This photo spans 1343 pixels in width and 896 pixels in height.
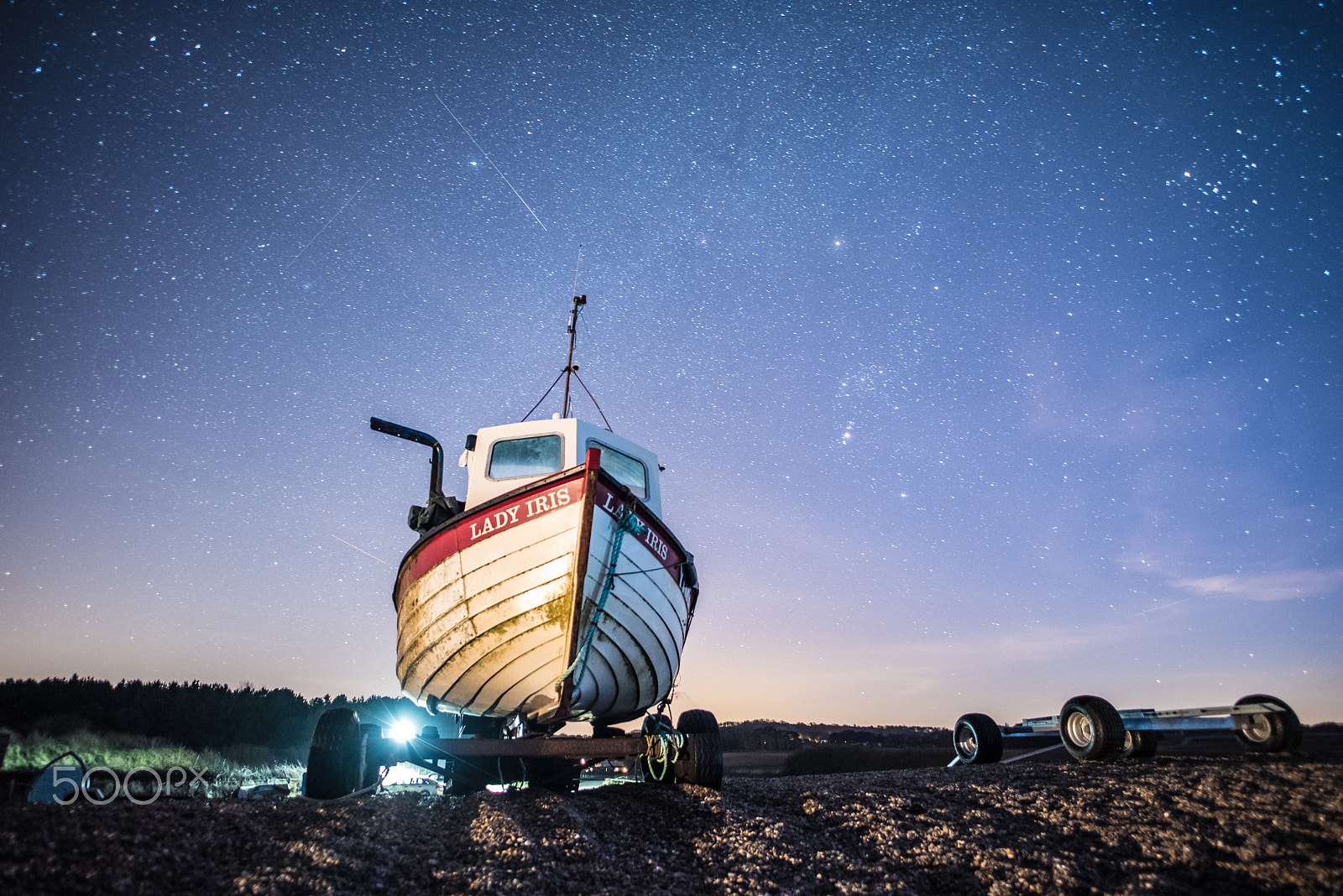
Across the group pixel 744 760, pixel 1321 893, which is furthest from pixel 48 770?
pixel 744 760

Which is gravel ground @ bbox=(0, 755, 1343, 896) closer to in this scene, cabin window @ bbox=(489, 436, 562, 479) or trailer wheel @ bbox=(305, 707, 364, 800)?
trailer wheel @ bbox=(305, 707, 364, 800)

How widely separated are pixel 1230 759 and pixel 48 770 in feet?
40.9

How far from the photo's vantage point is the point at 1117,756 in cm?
775

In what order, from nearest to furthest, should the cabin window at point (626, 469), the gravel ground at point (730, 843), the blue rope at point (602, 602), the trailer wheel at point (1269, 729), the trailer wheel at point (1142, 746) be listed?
the gravel ground at point (730, 843)
the blue rope at point (602, 602)
the trailer wheel at point (1269, 729)
the trailer wheel at point (1142, 746)
the cabin window at point (626, 469)

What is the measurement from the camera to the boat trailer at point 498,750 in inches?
228

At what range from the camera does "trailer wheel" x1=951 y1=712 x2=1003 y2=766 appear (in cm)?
925

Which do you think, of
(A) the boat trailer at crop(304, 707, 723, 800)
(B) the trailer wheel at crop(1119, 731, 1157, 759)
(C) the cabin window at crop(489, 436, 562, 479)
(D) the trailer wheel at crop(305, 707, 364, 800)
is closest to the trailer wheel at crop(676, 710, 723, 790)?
(A) the boat trailer at crop(304, 707, 723, 800)

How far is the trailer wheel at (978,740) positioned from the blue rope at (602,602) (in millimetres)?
6171

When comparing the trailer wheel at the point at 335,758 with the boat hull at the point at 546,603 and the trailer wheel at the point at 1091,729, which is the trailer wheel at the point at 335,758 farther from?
the trailer wheel at the point at 1091,729

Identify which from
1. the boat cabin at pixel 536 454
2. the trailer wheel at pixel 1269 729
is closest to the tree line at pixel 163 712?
the boat cabin at pixel 536 454

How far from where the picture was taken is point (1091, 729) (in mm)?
7934

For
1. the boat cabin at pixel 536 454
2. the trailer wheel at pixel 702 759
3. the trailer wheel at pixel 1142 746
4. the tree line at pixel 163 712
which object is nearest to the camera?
the trailer wheel at pixel 702 759

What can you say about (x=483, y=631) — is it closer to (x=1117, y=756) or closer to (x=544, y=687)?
(x=544, y=687)

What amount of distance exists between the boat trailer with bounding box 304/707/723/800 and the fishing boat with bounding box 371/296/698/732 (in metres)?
0.66
